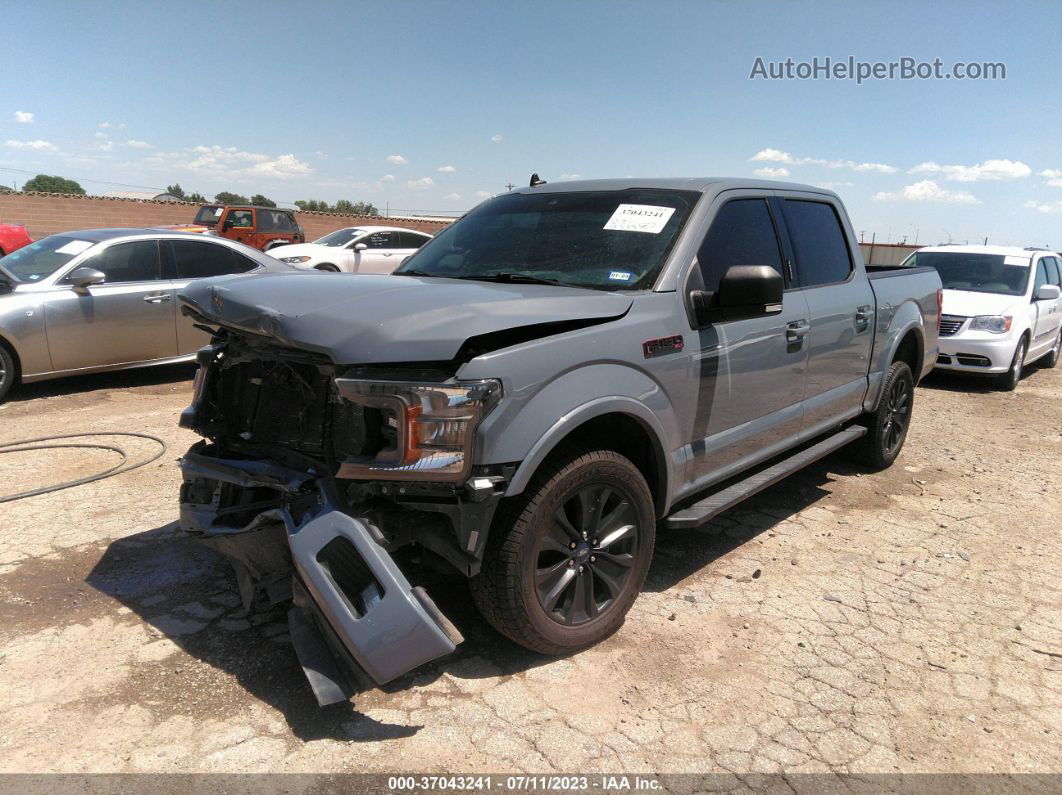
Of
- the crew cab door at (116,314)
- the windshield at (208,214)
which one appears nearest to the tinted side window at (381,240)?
the crew cab door at (116,314)

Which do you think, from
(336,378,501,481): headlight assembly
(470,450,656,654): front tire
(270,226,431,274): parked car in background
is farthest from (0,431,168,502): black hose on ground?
(270,226,431,274): parked car in background

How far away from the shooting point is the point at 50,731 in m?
2.52

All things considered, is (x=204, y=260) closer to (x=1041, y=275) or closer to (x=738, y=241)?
(x=738, y=241)

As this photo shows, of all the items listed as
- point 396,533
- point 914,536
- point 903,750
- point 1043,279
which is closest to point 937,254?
point 1043,279

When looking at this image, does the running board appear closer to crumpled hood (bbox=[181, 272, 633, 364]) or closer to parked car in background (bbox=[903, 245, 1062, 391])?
crumpled hood (bbox=[181, 272, 633, 364])

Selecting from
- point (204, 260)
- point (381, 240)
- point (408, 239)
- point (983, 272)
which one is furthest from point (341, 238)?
point (983, 272)

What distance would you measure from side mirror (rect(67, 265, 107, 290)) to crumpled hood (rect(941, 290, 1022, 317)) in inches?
376

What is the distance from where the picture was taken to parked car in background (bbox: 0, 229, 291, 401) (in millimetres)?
6672

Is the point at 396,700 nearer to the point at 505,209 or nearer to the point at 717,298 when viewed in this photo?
the point at 717,298

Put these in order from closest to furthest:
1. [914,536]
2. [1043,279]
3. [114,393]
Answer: [914,536]
[114,393]
[1043,279]

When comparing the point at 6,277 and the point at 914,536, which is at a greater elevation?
the point at 6,277

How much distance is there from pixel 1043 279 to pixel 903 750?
1005cm

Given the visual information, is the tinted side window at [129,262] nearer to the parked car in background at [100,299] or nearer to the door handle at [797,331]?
the parked car in background at [100,299]

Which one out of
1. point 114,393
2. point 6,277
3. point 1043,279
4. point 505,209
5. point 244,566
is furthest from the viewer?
point 1043,279
